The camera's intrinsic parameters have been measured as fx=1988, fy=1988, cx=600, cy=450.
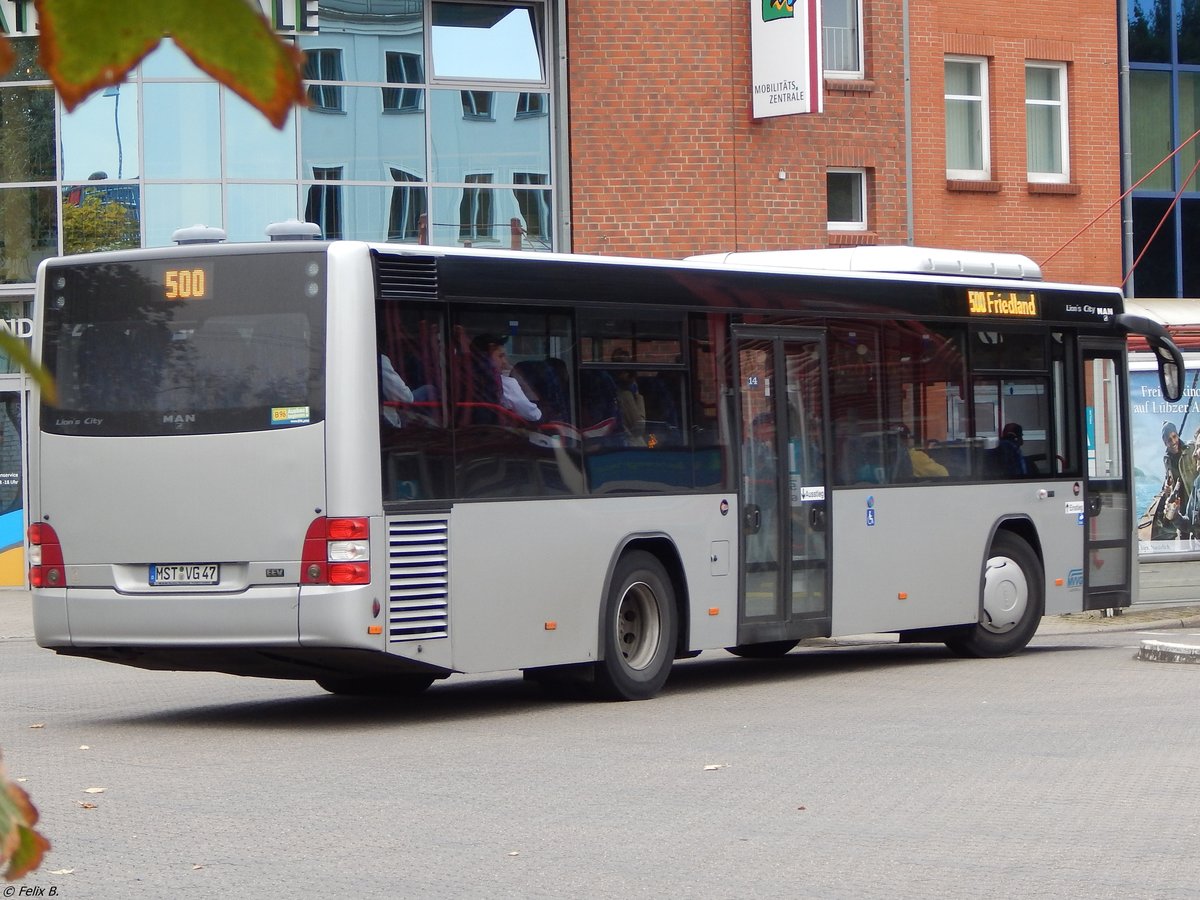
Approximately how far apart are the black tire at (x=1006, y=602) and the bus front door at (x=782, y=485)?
6.73ft

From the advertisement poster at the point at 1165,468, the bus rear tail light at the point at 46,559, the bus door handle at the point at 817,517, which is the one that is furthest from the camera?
the advertisement poster at the point at 1165,468

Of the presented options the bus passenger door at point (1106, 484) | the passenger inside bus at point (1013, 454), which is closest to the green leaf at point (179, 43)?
the passenger inside bus at point (1013, 454)

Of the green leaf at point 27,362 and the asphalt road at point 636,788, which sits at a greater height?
the green leaf at point 27,362

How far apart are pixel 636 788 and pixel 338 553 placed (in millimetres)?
2748

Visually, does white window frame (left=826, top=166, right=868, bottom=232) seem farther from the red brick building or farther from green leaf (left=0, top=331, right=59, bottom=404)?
green leaf (left=0, top=331, right=59, bottom=404)

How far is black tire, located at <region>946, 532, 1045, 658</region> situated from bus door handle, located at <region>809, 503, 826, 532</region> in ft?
6.50

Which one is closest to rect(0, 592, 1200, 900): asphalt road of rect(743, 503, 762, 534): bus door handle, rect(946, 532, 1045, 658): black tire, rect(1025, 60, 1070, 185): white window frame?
rect(743, 503, 762, 534): bus door handle

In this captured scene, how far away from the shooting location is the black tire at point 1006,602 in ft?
49.5

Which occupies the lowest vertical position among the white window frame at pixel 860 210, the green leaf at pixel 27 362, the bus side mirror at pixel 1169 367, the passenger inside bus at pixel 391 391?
the green leaf at pixel 27 362

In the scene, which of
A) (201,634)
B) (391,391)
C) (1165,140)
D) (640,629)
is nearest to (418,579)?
(391,391)

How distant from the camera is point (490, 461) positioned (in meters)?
11.3

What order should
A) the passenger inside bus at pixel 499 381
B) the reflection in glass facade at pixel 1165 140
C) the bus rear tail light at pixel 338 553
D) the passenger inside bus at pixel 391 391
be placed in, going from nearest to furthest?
the bus rear tail light at pixel 338 553 < the passenger inside bus at pixel 391 391 < the passenger inside bus at pixel 499 381 < the reflection in glass facade at pixel 1165 140

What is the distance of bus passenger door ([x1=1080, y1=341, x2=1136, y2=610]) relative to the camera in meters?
16.0

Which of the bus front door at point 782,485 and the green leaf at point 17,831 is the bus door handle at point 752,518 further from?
the green leaf at point 17,831
